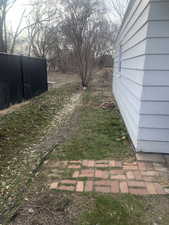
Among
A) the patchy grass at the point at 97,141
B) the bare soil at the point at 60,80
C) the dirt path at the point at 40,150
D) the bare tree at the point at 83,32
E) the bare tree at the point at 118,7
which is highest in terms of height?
the bare tree at the point at 118,7

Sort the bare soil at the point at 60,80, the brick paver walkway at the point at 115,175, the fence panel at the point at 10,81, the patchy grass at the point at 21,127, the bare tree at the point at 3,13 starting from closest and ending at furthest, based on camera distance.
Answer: the brick paver walkway at the point at 115,175
the patchy grass at the point at 21,127
the fence panel at the point at 10,81
the bare soil at the point at 60,80
the bare tree at the point at 3,13

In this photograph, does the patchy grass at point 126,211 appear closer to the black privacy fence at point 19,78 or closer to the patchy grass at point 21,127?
the patchy grass at point 21,127

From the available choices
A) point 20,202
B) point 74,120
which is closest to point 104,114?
point 74,120

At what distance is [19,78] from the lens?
594 cm

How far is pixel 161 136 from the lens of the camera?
8.38ft

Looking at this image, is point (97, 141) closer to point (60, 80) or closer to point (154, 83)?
point (154, 83)

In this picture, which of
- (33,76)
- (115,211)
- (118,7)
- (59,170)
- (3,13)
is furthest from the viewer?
(118,7)

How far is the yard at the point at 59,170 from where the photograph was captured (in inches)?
61.7

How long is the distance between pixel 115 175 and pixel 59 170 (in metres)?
0.71

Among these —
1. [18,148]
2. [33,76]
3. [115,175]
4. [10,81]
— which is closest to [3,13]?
[33,76]

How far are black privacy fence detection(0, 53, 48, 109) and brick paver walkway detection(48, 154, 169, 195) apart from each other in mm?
3551

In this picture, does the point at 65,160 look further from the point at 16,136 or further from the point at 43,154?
the point at 16,136

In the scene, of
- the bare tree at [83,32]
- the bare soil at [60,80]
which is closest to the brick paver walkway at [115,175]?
the bare tree at [83,32]

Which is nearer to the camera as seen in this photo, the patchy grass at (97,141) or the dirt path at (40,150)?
the dirt path at (40,150)
